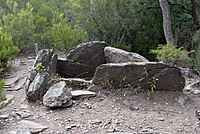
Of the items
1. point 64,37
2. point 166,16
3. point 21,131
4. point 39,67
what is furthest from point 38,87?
point 166,16

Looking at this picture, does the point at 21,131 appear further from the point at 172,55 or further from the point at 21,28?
the point at 21,28

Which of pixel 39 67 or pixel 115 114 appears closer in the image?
pixel 115 114

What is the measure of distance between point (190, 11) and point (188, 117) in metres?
6.22

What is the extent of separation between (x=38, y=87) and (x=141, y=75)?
1.54 m

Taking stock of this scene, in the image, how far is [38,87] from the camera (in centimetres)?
472

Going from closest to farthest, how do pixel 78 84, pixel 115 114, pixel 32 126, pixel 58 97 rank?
1. pixel 32 126
2. pixel 115 114
3. pixel 58 97
4. pixel 78 84

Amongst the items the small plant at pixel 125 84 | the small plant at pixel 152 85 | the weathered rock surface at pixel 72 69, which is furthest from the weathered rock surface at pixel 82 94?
the weathered rock surface at pixel 72 69

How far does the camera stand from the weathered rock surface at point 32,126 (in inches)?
147

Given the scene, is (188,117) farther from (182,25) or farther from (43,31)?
(182,25)

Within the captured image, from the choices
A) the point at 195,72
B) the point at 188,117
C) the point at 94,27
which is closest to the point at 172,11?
the point at 94,27

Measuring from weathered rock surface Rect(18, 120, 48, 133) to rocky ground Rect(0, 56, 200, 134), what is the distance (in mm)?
24

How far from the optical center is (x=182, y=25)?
10.4 m

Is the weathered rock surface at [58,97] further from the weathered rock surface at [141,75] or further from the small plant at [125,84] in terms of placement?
the small plant at [125,84]

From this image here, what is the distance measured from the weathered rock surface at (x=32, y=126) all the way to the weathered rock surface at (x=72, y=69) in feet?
6.31
